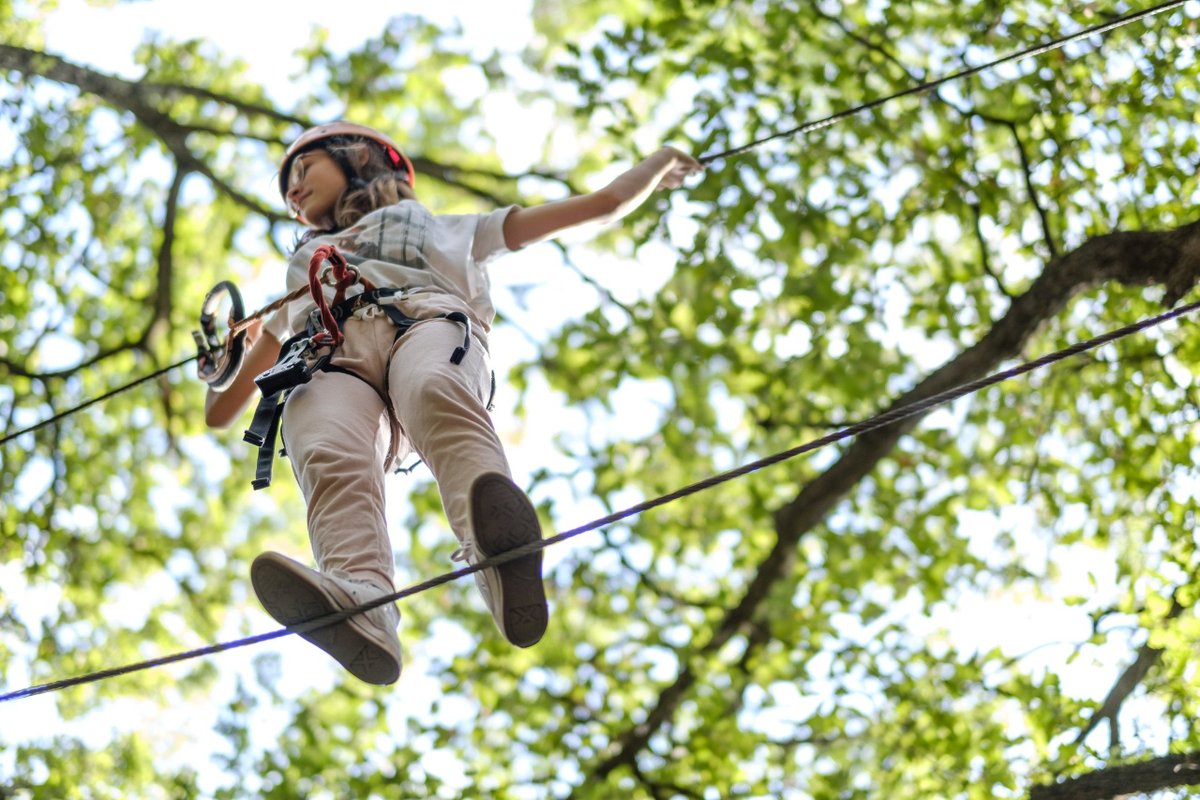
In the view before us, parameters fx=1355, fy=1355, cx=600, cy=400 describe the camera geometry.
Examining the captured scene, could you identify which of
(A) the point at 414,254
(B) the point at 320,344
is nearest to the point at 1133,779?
(A) the point at 414,254

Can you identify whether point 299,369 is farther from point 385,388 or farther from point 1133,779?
point 1133,779

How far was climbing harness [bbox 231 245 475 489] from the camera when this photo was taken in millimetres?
3033

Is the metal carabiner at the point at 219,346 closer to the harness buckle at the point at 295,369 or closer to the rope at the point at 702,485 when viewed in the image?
the harness buckle at the point at 295,369

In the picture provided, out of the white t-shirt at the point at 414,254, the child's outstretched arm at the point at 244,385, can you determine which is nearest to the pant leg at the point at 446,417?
the white t-shirt at the point at 414,254

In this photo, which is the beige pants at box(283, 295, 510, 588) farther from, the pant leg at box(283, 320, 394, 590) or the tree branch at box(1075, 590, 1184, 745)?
the tree branch at box(1075, 590, 1184, 745)

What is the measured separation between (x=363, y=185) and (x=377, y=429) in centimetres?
91

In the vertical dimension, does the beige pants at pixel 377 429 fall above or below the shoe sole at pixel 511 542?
above

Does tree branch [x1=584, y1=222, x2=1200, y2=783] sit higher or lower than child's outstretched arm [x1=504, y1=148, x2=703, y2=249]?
higher

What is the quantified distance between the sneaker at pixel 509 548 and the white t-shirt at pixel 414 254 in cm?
83

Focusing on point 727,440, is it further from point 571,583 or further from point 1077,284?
point 1077,284

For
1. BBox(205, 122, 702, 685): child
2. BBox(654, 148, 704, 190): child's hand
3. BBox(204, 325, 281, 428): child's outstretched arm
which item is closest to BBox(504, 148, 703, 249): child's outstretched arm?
BBox(205, 122, 702, 685): child

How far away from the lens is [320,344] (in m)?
3.12

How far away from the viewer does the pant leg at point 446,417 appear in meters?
2.78

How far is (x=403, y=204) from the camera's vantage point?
3590 millimetres
